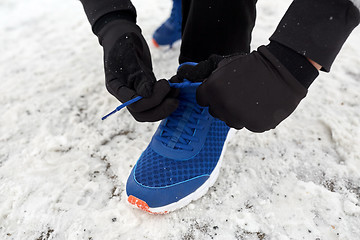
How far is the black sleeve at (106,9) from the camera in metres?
0.87

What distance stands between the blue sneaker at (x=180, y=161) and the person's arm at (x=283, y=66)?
0.65 ft

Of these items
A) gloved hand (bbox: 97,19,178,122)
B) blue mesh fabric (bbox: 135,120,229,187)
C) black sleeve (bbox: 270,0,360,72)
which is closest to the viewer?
black sleeve (bbox: 270,0,360,72)

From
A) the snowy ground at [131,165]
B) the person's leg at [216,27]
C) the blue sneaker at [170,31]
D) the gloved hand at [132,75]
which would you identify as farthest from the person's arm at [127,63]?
the blue sneaker at [170,31]

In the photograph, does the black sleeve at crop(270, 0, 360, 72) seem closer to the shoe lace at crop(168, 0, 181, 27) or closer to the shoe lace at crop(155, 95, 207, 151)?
the shoe lace at crop(155, 95, 207, 151)

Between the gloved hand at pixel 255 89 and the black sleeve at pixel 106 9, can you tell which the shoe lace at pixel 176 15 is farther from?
the gloved hand at pixel 255 89

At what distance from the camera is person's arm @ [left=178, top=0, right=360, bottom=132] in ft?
2.06

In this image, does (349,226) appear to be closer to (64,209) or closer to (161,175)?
(161,175)

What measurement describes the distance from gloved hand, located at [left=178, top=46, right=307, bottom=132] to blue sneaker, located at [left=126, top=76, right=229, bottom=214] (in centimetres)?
19

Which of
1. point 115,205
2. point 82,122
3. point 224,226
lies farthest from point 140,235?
point 82,122

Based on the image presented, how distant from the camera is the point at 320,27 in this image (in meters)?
0.63

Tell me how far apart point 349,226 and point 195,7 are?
83cm

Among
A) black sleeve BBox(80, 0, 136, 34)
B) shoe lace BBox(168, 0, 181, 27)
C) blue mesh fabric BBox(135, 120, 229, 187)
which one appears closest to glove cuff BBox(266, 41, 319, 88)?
blue mesh fabric BBox(135, 120, 229, 187)

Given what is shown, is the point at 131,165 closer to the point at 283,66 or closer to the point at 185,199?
the point at 185,199

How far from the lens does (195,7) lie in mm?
965
